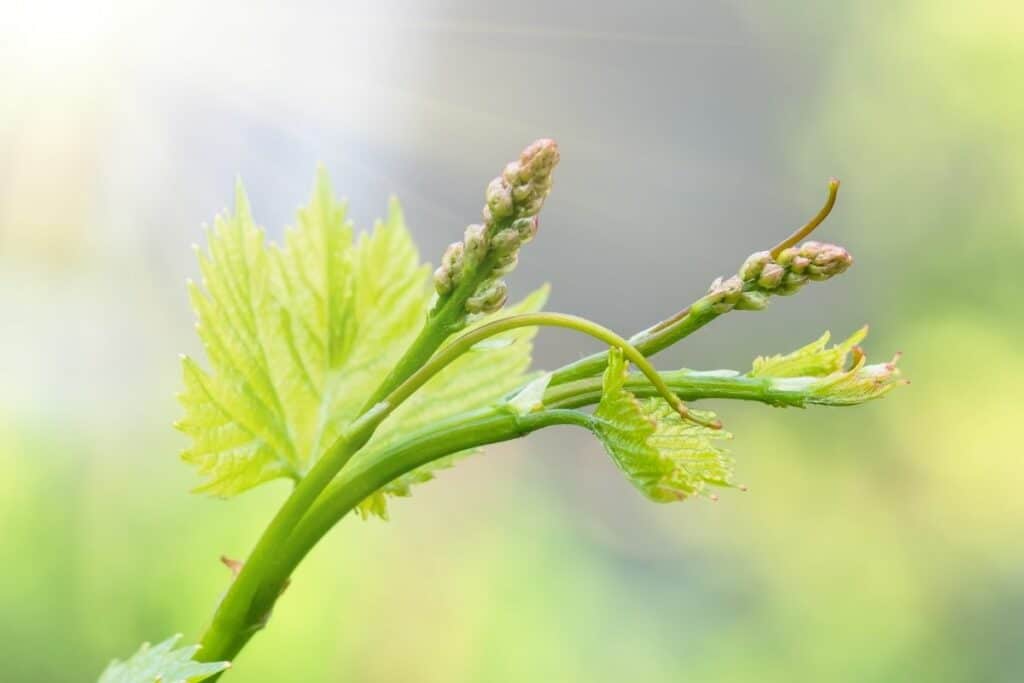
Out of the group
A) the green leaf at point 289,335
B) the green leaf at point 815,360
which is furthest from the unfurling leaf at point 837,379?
the green leaf at point 289,335

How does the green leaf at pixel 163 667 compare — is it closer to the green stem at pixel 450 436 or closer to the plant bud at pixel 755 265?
the green stem at pixel 450 436

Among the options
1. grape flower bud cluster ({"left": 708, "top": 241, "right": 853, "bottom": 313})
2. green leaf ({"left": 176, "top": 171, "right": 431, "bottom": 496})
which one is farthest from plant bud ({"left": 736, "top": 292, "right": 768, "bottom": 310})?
green leaf ({"left": 176, "top": 171, "right": 431, "bottom": 496})

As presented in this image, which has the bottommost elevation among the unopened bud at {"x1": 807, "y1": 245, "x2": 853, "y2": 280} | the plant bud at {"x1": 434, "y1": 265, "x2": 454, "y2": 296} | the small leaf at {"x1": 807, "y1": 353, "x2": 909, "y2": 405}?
the small leaf at {"x1": 807, "y1": 353, "x2": 909, "y2": 405}

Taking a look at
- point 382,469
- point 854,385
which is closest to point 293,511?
point 382,469

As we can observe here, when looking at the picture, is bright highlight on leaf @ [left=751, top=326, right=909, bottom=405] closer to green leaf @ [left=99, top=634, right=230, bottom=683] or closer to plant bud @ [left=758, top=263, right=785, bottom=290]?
plant bud @ [left=758, top=263, right=785, bottom=290]

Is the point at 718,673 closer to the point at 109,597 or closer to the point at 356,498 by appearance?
the point at 109,597

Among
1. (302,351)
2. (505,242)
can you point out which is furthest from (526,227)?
(302,351)

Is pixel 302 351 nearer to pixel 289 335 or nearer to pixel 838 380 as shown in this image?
pixel 289 335
